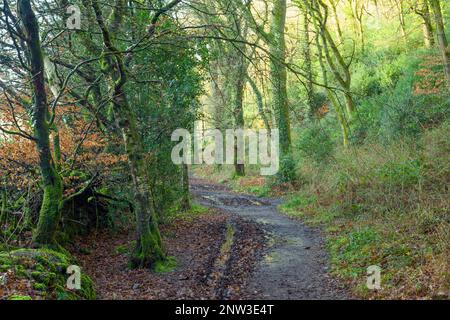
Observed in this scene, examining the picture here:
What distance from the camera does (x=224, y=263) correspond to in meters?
8.71

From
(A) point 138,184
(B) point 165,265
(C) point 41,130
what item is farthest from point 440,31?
(C) point 41,130

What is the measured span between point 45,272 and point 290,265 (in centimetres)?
489

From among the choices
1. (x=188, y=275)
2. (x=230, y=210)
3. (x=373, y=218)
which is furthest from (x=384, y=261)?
(x=230, y=210)

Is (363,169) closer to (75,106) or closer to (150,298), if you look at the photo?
(150,298)

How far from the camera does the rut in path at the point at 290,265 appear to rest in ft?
23.1

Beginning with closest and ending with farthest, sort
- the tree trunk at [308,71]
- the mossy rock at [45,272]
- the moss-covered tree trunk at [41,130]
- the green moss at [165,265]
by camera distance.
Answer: the mossy rock at [45,272]
the tree trunk at [308,71]
the moss-covered tree trunk at [41,130]
the green moss at [165,265]

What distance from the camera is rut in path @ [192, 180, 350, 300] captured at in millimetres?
7047

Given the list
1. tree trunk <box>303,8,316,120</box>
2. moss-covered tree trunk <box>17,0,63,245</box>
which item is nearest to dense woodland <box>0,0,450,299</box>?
moss-covered tree trunk <box>17,0,63,245</box>

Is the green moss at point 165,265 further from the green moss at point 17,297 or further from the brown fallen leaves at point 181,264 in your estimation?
the green moss at point 17,297

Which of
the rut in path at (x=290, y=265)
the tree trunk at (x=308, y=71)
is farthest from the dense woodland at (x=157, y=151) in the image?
the rut in path at (x=290, y=265)

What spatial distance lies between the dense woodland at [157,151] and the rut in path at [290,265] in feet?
1.25
